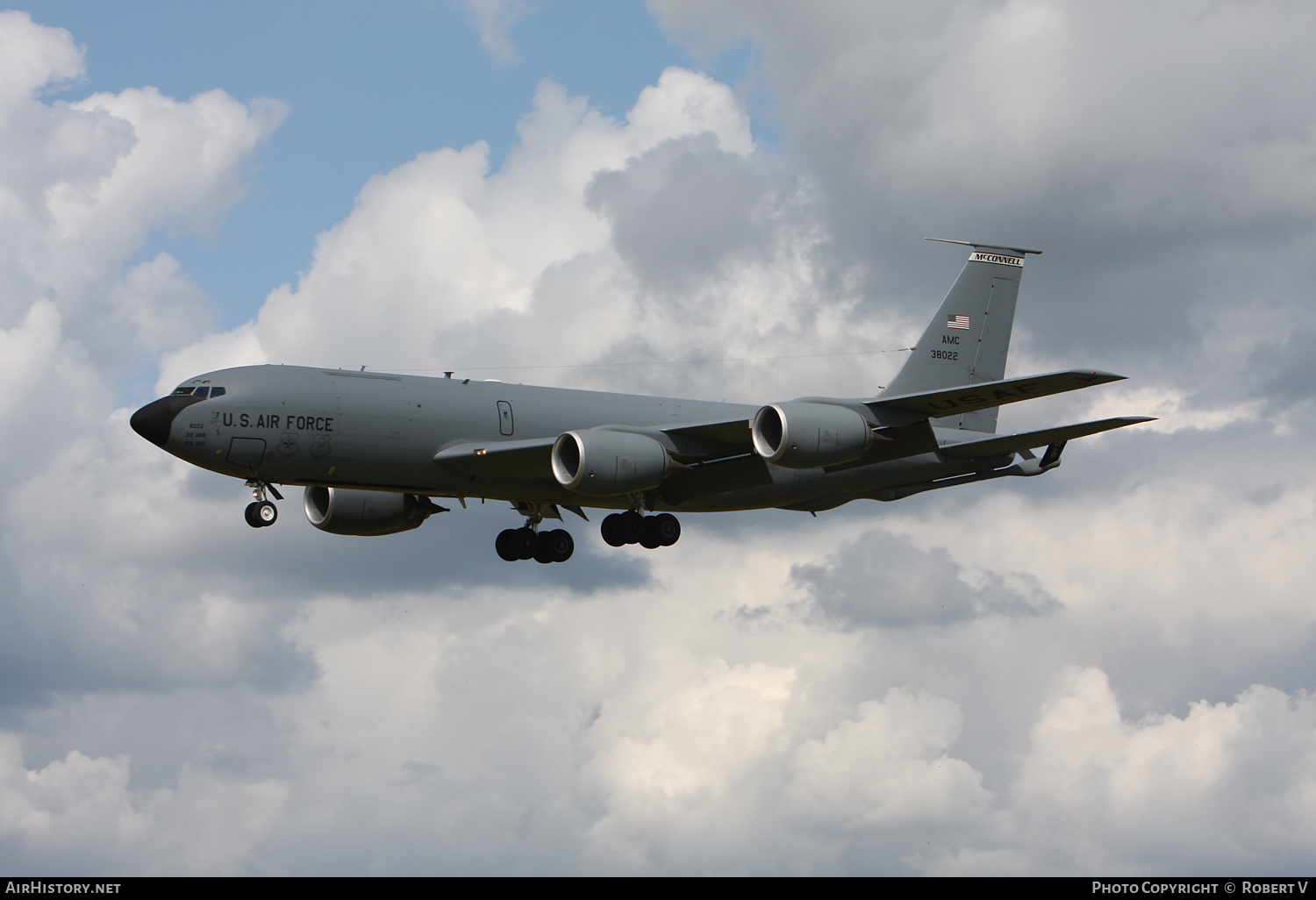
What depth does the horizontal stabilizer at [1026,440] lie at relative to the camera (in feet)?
129

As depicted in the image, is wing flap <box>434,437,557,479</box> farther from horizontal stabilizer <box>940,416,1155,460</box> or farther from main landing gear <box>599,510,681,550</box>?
horizontal stabilizer <box>940,416,1155,460</box>

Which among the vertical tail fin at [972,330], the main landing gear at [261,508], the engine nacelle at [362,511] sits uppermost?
the vertical tail fin at [972,330]

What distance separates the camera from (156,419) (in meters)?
36.0

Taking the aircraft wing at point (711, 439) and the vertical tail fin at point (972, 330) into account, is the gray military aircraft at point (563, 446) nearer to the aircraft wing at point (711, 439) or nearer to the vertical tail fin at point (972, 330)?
the aircraft wing at point (711, 439)

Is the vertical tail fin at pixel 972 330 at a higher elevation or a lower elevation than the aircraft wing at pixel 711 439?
higher

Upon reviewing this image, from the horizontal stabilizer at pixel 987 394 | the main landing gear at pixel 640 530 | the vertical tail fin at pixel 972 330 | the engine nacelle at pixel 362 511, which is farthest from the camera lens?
the vertical tail fin at pixel 972 330

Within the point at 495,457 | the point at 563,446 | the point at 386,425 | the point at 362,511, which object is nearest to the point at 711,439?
the point at 563,446

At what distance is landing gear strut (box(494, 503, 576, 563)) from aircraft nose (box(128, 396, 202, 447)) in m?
13.2

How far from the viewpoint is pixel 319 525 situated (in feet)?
155

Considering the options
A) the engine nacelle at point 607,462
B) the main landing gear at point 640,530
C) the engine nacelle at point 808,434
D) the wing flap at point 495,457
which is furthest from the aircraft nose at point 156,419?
the engine nacelle at point 808,434

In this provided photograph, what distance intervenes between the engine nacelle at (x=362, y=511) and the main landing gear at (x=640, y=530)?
7.98 m

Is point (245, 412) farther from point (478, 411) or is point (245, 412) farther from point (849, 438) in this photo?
point (849, 438)
